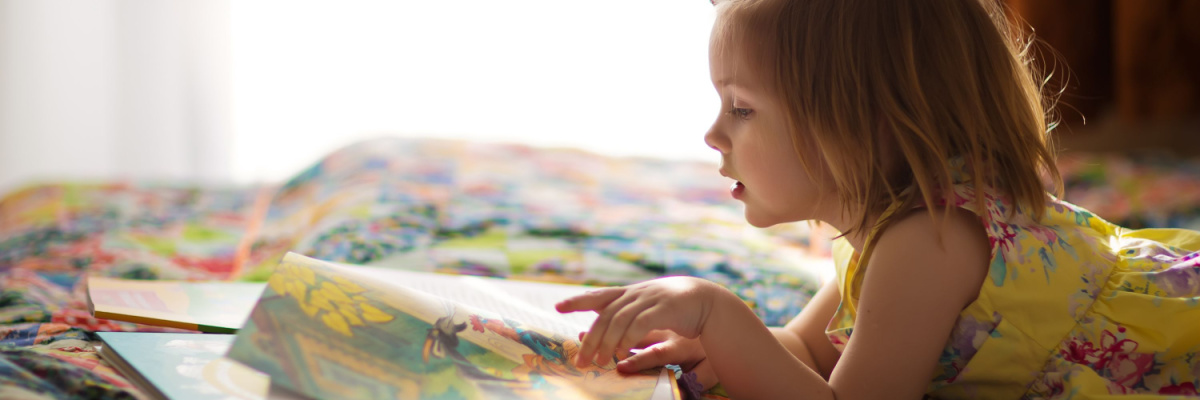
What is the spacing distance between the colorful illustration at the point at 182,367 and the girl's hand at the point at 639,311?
208 mm

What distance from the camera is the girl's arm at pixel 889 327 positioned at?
1.95 ft

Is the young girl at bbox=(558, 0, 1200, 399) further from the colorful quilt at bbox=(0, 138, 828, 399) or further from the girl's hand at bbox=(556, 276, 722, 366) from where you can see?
the colorful quilt at bbox=(0, 138, 828, 399)

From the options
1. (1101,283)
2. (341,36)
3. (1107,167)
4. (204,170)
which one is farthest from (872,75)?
(204,170)

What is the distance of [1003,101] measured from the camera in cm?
66

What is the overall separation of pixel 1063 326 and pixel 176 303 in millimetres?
691

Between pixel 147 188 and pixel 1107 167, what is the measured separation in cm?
181

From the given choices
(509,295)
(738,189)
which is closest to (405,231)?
(509,295)

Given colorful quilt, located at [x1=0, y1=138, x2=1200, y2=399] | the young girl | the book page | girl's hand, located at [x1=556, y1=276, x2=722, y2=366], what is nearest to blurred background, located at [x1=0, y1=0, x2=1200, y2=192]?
colorful quilt, located at [x1=0, y1=138, x2=1200, y2=399]

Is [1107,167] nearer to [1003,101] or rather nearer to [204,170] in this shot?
[1003,101]

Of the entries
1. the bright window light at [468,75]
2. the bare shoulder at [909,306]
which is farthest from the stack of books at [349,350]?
the bright window light at [468,75]

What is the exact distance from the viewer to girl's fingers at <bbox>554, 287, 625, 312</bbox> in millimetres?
608

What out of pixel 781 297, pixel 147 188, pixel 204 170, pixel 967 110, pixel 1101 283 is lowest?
pixel 204 170

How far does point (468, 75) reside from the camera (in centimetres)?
272

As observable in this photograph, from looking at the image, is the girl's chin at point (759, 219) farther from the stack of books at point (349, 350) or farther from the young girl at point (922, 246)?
the stack of books at point (349, 350)
